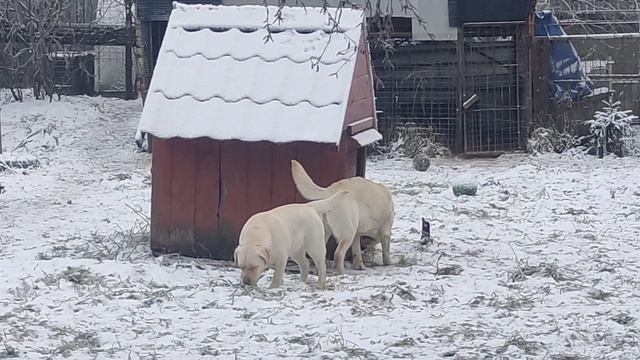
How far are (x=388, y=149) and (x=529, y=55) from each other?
2606 millimetres

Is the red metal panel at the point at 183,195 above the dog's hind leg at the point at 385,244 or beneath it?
above

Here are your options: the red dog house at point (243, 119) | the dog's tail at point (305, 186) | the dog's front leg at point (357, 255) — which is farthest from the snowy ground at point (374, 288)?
the dog's tail at point (305, 186)

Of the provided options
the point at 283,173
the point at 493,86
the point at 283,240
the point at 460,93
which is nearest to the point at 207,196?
the point at 283,173

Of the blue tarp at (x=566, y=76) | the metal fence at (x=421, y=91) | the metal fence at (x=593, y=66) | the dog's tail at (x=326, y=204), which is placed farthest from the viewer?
the blue tarp at (x=566, y=76)

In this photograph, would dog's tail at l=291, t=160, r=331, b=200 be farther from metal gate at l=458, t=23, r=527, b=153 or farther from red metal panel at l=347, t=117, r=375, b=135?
metal gate at l=458, t=23, r=527, b=153

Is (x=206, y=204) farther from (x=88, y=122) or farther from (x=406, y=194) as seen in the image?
(x=88, y=122)

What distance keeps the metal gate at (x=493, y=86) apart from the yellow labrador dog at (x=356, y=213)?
7.69m

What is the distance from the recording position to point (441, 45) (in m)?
16.6

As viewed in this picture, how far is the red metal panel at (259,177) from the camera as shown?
8.82m

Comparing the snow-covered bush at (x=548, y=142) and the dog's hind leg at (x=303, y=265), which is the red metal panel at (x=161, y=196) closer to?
the dog's hind leg at (x=303, y=265)

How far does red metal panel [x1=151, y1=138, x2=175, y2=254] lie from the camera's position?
9.16 m

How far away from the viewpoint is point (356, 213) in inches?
331

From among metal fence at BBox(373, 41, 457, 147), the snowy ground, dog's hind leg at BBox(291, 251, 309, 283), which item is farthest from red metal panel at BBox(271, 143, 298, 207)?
metal fence at BBox(373, 41, 457, 147)

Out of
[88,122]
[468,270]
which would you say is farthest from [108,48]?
[468,270]
